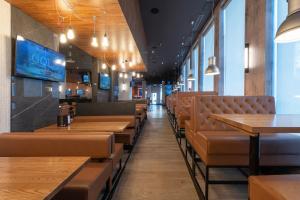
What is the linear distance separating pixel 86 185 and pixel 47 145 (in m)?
0.64

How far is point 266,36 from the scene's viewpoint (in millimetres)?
4398

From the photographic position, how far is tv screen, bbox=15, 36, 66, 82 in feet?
11.8

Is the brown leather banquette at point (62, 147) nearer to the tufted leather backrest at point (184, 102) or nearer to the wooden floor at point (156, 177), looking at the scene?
the wooden floor at point (156, 177)

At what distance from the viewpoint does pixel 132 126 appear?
555 centimetres

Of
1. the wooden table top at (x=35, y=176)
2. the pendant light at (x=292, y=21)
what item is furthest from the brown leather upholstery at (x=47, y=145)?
the pendant light at (x=292, y=21)

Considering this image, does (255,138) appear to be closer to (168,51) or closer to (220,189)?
(220,189)

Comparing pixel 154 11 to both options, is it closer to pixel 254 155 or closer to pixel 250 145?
pixel 250 145

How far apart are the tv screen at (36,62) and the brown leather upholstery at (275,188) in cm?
353

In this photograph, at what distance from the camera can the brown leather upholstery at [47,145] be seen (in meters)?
2.17

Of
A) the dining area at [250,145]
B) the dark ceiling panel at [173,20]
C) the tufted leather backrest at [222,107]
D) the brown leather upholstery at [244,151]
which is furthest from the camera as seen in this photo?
the dark ceiling panel at [173,20]

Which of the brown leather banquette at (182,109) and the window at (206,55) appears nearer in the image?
the brown leather banquette at (182,109)

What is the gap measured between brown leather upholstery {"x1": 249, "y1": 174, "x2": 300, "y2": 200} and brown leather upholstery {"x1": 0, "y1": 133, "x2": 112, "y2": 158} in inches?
54.6

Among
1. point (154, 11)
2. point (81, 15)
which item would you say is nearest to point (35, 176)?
point (81, 15)

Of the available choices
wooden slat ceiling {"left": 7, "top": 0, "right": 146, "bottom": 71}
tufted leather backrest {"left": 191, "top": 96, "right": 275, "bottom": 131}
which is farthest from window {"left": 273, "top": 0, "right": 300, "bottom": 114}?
wooden slat ceiling {"left": 7, "top": 0, "right": 146, "bottom": 71}
